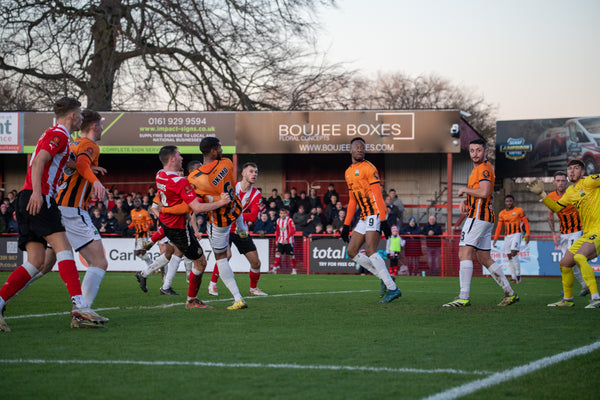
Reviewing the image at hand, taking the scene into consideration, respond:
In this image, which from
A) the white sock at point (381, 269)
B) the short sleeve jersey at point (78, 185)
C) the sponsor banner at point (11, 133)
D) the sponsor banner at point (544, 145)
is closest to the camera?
the short sleeve jersey at point (78, 185)

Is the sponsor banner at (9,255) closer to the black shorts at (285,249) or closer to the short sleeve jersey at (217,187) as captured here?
the black shorts at (285,249)

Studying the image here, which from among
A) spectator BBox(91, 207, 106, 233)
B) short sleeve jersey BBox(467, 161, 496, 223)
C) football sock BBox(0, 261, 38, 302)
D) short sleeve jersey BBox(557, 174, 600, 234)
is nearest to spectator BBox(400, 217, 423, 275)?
spectator BBox(91, 207, 106, 233)

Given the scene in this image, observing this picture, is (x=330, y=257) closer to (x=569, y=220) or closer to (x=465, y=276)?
(x=569, y=220)

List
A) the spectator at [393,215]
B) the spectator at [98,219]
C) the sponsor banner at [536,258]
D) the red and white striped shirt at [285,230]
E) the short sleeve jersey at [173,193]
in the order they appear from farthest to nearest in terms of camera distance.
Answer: the spectator at [98,219] → the spectator at [393,215] → the red and white striped shirt at [285,230] → the sponsor banner at [536,258] → the short sleeve jersey at [173,193]

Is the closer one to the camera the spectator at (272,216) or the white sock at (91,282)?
the white sock at (91,282)

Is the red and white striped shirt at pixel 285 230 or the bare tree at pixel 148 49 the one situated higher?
the bare tree at pixel 148 49

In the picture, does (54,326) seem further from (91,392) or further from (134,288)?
(134,288)

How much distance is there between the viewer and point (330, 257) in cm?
2383

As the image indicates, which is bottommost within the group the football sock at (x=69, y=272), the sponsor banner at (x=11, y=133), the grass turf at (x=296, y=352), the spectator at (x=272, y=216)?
the grass turf at (x=296, y=352)

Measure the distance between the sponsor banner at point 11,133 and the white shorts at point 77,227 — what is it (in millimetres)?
20819

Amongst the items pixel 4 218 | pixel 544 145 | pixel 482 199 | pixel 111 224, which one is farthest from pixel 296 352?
pixel 544 145

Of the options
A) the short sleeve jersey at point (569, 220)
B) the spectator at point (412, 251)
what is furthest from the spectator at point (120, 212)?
the short sleeve jersey at point (569, 220)

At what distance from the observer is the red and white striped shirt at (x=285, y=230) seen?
908 inches

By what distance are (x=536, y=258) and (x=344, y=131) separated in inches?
315
